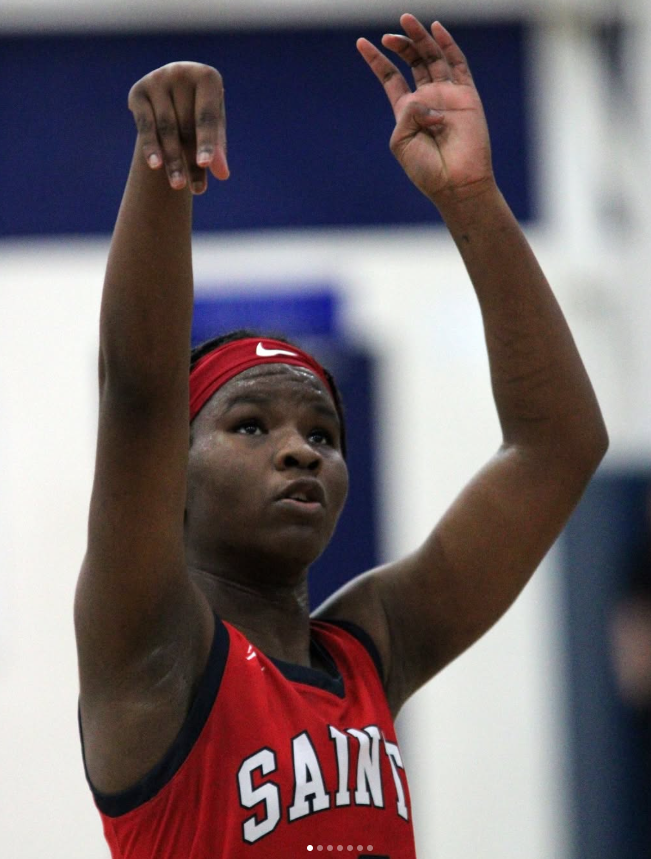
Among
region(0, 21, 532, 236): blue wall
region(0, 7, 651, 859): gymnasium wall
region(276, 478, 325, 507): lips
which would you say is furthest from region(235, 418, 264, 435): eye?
region(0, 21, 532, 236): blue wall

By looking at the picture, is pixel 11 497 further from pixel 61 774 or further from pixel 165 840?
pixel 165 840

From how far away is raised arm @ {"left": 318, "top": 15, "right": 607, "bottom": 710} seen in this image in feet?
7.84

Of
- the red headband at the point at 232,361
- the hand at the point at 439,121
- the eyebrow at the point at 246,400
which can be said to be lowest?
the eyebrow at the point at 246,400

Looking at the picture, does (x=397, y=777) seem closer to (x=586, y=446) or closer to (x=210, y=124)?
(x=586, y=446)

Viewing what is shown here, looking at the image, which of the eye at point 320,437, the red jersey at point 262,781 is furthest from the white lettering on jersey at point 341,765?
the eye at point 320,437

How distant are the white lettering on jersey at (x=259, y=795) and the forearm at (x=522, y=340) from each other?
2.65 feet

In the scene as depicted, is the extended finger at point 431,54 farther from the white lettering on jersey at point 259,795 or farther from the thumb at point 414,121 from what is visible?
the white lettering on jersey at point 259,795

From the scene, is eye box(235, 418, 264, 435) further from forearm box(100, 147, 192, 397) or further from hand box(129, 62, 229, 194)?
hand box(129, 62, 229, 194)

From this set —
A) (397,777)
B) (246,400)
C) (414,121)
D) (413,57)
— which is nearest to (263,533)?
(246,400)

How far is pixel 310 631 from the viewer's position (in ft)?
7.82

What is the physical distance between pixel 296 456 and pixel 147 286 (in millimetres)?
415

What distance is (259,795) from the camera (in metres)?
2.00

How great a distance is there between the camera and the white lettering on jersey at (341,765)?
6.81ft

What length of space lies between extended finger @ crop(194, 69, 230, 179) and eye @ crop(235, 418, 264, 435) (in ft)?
1.74
